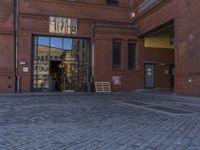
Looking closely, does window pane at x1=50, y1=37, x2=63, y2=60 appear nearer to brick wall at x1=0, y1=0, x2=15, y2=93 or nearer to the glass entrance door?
the glass entrance door

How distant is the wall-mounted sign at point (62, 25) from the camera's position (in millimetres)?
24844

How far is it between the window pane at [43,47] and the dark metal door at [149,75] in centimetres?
937

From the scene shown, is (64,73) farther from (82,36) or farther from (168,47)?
(168,47)

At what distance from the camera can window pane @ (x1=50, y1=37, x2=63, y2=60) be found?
82.6ft

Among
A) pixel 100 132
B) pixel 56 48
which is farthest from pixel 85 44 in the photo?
pixel 100 132

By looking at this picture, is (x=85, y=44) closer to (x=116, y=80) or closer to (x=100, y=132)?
(x=116, y=80)

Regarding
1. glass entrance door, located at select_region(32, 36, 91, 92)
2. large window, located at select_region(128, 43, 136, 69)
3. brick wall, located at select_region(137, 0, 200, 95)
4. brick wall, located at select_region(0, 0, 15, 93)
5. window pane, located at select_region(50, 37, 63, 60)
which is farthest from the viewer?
large window, located at select_region(128, 43, 136, 69)

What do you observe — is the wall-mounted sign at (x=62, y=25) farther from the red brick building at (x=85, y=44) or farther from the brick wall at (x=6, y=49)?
the brick wall at (x=6, y=49)

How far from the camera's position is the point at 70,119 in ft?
30.7

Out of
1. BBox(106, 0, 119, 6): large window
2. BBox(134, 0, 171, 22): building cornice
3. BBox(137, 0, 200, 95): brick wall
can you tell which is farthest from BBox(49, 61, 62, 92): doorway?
BBox(137, 0, 200, 95): brick wall

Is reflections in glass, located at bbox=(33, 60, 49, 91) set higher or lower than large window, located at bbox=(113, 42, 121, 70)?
lower

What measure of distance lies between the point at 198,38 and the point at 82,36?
452 inches

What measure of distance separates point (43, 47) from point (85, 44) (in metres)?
3.84

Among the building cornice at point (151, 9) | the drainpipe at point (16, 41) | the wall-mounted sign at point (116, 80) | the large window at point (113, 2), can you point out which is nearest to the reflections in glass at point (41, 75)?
the drainpipe at point (16, 41)
